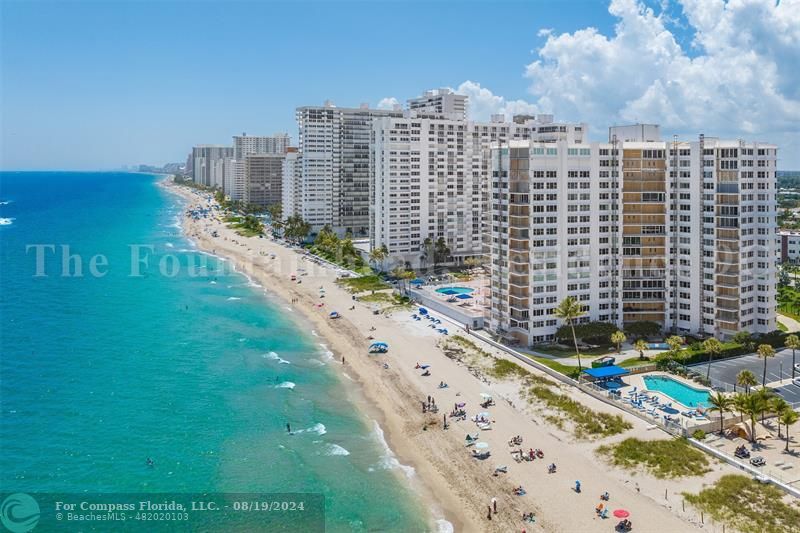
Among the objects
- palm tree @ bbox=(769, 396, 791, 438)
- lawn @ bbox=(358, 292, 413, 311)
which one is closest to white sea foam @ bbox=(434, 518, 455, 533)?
palm tree @ bbox=(769, 396, 791, 438)

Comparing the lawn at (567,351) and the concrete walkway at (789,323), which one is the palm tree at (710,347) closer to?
the lawn at (567,351)

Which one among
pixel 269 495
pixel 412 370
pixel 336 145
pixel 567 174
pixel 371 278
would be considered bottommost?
pixel 269 495

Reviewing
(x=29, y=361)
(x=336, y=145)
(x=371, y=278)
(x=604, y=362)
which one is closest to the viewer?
(x=604, y=362)

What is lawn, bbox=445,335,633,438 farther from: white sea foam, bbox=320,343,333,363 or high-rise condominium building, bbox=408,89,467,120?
high-rise condominium building, bbox=408,89,467,120

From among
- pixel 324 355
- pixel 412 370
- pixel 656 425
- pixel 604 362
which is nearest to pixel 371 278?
pixel 324 355

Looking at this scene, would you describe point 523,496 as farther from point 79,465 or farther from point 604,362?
point 79,465

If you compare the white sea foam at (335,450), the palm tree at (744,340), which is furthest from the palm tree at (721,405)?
the white sea foam at (335,450)

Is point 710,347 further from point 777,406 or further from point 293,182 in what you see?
point 293,182

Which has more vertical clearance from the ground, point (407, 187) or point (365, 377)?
point (407, 187)
